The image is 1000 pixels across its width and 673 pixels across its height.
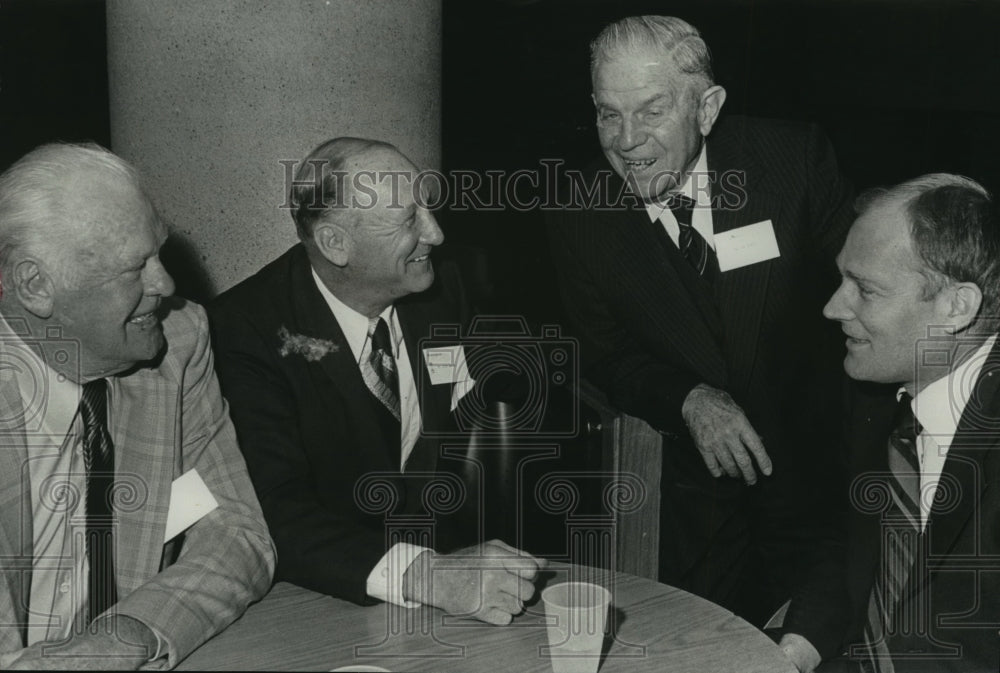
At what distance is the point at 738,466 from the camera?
2.31m

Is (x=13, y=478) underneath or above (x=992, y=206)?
underneath

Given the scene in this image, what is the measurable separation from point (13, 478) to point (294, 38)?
4.26ft

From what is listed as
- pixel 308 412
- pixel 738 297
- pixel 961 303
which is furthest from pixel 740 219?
pixel 308 412

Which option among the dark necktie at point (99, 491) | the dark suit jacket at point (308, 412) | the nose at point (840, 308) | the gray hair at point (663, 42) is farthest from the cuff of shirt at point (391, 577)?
the gray hair at point (663, 42)

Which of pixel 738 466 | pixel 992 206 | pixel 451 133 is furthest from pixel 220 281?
pixel 451 133

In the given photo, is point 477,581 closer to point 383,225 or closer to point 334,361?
point 334,361

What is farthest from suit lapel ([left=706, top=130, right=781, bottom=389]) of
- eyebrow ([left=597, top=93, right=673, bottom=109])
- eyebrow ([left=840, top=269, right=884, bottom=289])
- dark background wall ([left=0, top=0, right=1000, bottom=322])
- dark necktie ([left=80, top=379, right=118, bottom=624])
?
dark background wall ([left=0, top=0, right=1000, bottom=322])

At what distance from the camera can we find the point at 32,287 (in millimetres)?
1710

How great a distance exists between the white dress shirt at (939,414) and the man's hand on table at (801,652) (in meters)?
0.30

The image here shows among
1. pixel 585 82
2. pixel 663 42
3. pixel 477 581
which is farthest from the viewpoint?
pixel 585 82

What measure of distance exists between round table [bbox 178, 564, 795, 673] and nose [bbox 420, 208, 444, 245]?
91 cm

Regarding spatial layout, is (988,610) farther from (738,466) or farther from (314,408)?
(314,408)

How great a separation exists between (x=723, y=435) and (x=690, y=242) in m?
0.53

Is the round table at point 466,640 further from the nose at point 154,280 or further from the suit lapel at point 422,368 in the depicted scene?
the suit lapel at point 422,368
